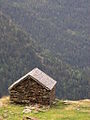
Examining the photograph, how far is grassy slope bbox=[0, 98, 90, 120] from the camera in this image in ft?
116

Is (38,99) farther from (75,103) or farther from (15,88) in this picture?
(75,103)

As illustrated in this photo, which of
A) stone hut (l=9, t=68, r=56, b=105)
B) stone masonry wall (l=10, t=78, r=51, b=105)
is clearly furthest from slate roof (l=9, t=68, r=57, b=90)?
stone masonry wall (l=10, t=78, r=51, b=105)

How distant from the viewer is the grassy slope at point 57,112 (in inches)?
1396

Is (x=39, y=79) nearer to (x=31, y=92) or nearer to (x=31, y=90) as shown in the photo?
(x=31, y=90)

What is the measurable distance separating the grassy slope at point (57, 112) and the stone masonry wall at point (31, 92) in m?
1.20

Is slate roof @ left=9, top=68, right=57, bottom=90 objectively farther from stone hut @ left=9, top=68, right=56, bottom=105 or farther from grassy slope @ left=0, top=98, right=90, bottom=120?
grassy slope @ left=0, top=98, right=90, bottom=120

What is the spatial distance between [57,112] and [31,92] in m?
4.76

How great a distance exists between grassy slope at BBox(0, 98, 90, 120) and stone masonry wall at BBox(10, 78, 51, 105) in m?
1.20

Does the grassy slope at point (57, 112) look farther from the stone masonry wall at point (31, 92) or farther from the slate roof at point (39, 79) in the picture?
the slate roof at point (39, 79)

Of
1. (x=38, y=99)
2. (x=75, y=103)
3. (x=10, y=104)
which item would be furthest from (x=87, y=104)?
(x=10, y=104)

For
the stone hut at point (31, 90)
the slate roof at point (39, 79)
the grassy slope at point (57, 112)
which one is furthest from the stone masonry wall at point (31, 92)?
the grassy slope at point (57, 112)

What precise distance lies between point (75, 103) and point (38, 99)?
19.8ft

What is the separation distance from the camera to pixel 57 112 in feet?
126

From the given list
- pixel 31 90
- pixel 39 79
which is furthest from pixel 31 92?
pixel 39 79
